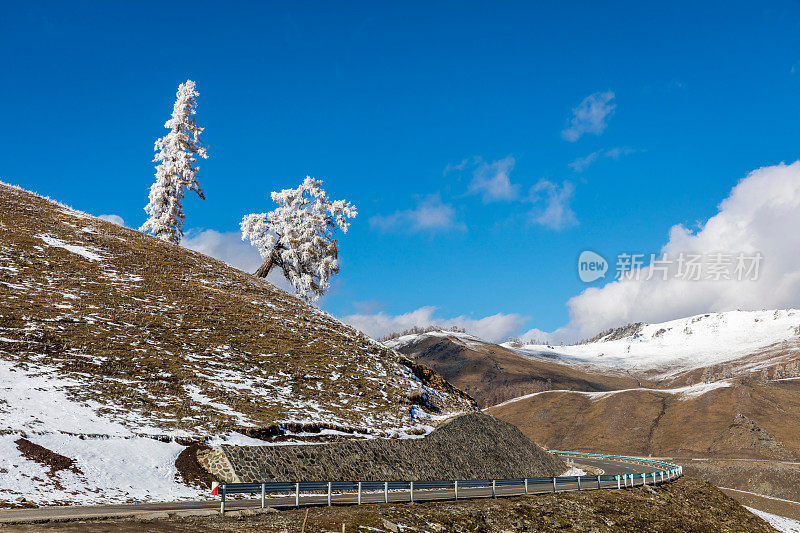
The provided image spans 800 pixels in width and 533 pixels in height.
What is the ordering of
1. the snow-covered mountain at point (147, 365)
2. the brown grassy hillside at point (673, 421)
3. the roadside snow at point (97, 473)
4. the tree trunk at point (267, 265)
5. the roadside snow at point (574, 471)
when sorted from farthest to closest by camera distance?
the brown grassy hillside at point (673, 421) < the tree trunk at point (267, 265) < the roadside snow at point (574, 471) < the snow-covered mountain at point (147, 365) < the roadside snow at point (97, 473)

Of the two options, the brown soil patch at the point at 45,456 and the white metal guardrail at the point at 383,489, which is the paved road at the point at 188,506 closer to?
the white metal guardrail at the point at 383,489

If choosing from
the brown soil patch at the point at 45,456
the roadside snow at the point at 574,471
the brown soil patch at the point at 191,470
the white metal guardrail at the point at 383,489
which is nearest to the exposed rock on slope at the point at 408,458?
the brown soil patch at the point at 191,470

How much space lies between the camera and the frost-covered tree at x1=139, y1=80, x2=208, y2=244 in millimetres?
67562

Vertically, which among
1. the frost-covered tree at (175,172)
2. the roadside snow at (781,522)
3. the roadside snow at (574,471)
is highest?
the frost-covered tree at (175,172)

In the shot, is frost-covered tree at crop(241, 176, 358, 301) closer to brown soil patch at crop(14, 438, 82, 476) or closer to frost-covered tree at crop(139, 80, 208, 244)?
frost-covered tree at crop(139, 80, 208, 244)

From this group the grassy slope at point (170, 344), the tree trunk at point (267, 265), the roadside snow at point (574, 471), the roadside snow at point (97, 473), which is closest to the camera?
the roadside snow at point (97, 473)

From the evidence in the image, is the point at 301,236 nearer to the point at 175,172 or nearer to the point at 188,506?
the point at 175,172

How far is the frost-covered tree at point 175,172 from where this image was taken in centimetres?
6756

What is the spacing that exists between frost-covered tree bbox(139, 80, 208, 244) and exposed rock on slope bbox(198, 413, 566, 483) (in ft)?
139

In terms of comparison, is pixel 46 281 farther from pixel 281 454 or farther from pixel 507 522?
pixel 507 522

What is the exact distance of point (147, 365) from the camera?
35156 mm

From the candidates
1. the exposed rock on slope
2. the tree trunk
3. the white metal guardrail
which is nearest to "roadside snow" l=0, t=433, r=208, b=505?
the exposed rock on slope

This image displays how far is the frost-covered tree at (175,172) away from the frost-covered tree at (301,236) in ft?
25.6

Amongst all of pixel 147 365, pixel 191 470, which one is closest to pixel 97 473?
pixel 191 470
